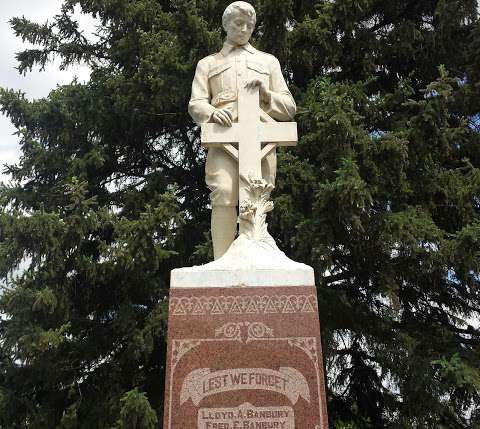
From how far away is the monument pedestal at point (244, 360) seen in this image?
352 centimetres

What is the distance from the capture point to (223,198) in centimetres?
446

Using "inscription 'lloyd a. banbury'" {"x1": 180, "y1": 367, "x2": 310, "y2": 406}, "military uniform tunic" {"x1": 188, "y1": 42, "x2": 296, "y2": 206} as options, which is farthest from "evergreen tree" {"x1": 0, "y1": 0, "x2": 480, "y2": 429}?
"inscription 'lloyd a. banbury'" {"x1": 180, "y1": 367, "x2": 310, "y2": 406}

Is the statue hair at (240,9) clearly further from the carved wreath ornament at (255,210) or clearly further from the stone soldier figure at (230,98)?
the carved wreath ornament at (255,210)

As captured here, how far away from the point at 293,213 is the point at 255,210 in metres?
3.66

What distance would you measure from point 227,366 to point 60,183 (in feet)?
20.2

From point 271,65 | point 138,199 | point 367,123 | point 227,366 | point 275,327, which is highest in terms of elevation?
point 367,123

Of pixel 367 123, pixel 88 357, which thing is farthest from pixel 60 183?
pixel 367 123

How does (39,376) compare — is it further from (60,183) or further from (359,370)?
(359,370)

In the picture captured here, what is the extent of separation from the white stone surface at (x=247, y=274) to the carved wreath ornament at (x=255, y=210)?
224 millimetres

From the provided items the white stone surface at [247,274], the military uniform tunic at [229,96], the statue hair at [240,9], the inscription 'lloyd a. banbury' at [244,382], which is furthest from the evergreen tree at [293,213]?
the inscription 'lloyd a. banbury' at [244,382]

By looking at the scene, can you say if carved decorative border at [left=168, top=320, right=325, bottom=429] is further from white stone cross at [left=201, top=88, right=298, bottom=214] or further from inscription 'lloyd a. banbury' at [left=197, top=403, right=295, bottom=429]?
white stone cross at [left=201, top=88, right=298, bottom=214]

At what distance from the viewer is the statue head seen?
4.82 meters

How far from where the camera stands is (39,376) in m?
7.92

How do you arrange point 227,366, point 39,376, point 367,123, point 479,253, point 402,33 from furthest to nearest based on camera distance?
point 402,33
point 367,123
point 39,376
point 479,253
point 227,366
